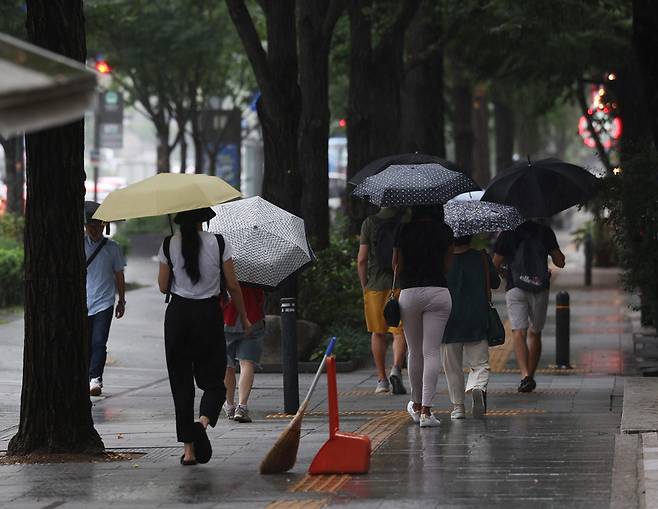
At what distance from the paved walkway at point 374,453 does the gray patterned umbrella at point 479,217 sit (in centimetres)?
149

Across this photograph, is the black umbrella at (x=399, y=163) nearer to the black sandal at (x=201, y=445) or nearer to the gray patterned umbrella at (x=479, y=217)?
the gray patterned umbrella at (x=479, y=217)

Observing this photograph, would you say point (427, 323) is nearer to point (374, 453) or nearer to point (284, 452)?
point (374, 453)

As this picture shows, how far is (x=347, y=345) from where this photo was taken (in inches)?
656

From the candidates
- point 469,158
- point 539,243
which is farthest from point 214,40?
point 539,243

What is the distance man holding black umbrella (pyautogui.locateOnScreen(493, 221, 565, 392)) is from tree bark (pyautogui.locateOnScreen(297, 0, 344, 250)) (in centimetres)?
581

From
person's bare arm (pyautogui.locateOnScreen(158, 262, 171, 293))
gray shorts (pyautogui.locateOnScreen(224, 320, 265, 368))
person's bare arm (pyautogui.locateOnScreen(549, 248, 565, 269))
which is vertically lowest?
gray shorts (pyautogui.locateOnScreen(224, 320, 265, 368))

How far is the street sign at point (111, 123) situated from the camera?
3597 cm

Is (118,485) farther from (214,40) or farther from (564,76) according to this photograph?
(214,40)

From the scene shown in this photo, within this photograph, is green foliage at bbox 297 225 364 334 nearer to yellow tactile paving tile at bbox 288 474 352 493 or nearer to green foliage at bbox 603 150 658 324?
green foliage at bbox 603 150 658 324

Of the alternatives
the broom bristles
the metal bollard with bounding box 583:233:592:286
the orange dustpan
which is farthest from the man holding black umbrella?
the metal bollard with bounding box 583:233:592:286

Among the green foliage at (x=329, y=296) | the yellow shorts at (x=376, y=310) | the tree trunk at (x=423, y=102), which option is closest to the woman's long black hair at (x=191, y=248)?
the yellow shorts at (x=376, y=310)

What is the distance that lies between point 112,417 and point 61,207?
9.90ft

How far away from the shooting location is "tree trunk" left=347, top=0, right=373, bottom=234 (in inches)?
882

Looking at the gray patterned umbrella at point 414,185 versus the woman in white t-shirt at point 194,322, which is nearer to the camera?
the woman in white t-shirt at point 194,322
